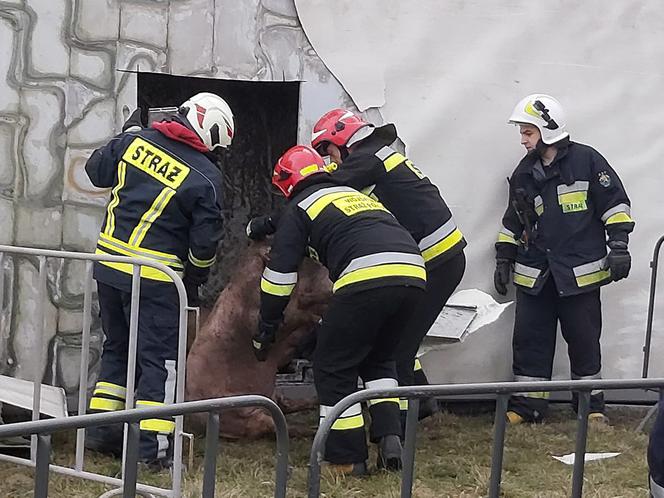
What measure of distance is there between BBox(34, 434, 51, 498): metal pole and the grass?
6.95ft

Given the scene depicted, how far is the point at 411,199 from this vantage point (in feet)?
18.8

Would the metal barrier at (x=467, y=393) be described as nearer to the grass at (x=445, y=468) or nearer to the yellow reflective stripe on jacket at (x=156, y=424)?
the grass at (x=445, y=468)

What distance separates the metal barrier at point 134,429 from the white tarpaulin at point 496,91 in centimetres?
340

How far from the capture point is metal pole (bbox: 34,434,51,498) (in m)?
2.59

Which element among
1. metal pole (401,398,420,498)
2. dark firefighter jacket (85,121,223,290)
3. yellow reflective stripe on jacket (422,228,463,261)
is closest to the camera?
metal pole (401,398,420,498)

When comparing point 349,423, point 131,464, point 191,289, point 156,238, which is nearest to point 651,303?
point 349,423

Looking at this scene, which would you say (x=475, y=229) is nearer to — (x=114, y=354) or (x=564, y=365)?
(x=564, y=365)

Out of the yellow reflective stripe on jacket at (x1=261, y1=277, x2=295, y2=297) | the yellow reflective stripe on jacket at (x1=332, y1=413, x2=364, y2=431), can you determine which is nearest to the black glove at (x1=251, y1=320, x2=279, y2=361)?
the yellow reflective stripe on jacket at (x1=261, y1=277, x2=295, y2=297)

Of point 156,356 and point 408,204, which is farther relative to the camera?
point 408,204

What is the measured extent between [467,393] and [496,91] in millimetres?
3526

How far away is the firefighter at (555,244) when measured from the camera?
20.6ft

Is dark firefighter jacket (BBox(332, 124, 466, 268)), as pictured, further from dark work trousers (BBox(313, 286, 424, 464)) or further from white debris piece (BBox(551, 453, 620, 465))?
white debris piece (BBox(551, 453, 620, 465))

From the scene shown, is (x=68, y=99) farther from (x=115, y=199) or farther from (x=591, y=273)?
(x=591, y=273)

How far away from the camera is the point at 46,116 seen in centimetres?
575
